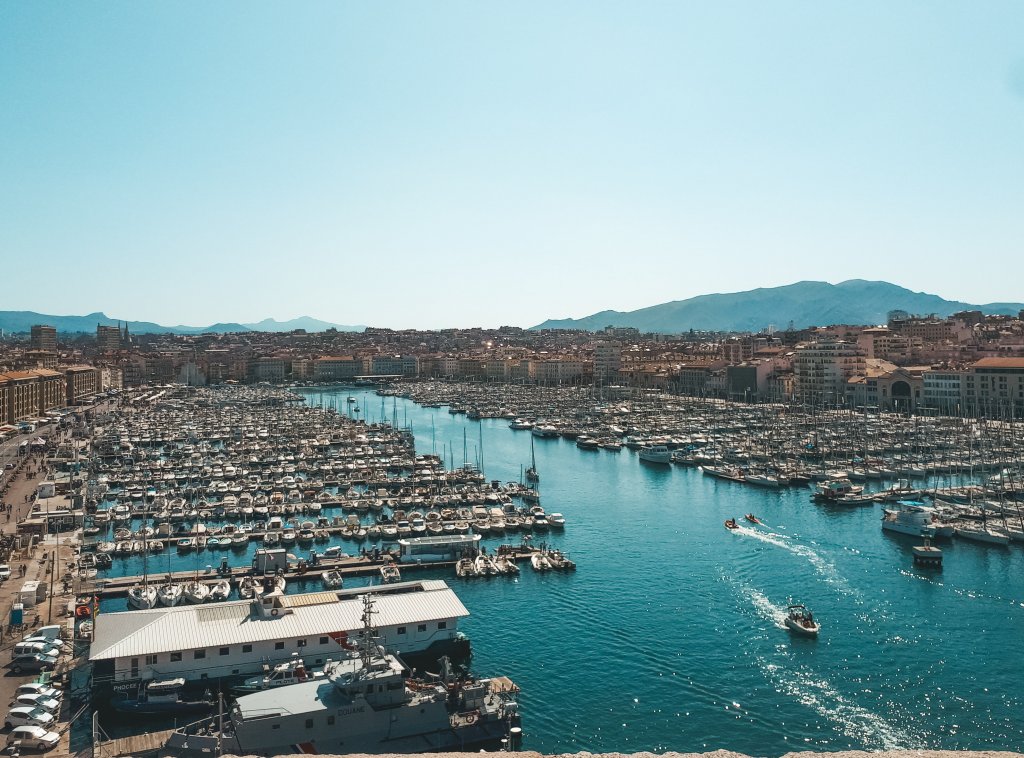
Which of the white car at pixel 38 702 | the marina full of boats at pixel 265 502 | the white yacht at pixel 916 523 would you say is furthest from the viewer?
the white yacht at pixel 916 523

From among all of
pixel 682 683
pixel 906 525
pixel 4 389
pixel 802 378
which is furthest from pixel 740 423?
pixel 4 389

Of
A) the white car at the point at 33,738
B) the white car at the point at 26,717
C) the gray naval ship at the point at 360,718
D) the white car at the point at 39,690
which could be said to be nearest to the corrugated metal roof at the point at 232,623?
the white car at the point at 39,690

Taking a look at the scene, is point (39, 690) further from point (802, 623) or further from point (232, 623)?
point (802, 623)

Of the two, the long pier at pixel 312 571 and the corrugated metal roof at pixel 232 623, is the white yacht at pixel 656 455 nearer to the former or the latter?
the long pier at pixel 312 571

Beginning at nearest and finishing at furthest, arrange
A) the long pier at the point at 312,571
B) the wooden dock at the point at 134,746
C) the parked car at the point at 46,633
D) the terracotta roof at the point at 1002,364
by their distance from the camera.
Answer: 1. the wooden dock at the point at 134,746
2. the parked car at the point at 46,633
3. the long pier at the point at 312,571
4. the terracotta roof at the point at 1002,364

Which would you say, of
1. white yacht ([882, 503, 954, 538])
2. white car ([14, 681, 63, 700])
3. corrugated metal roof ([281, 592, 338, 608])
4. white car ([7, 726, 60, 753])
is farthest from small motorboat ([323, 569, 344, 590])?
white yacht ([882, 503, 954, 538])

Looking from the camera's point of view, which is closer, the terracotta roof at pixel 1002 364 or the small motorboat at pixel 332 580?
the small motorboat at pixel 332 580

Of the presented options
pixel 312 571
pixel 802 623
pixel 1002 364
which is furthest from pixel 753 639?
pixel 1002 364

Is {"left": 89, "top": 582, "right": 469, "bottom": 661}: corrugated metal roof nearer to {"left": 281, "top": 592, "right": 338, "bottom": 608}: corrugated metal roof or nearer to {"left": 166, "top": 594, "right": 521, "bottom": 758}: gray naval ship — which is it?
{"left": 281, "top": 592, "right": 338, "bottom": 608}: corrugated metal roof
